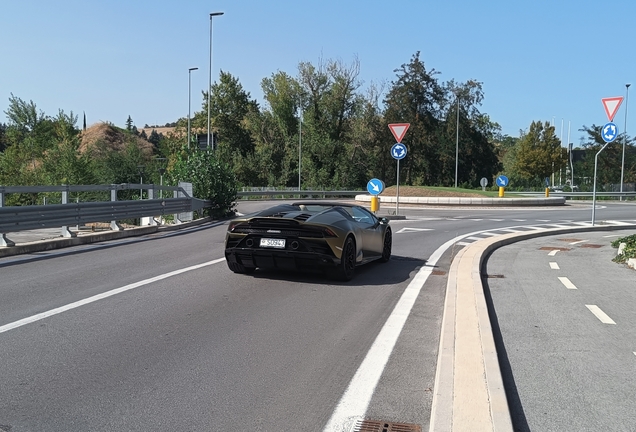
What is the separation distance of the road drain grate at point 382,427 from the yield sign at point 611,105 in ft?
53.9

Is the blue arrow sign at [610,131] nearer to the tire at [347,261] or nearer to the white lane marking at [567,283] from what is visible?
the white lane marking at [567,283]

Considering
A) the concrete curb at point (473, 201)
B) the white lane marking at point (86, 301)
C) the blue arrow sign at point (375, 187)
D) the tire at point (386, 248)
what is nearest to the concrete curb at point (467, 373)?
the tire at point (386, 248)

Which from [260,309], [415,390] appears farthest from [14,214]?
[415,390]

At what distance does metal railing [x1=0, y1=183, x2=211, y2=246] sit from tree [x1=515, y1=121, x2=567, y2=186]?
59.7 m

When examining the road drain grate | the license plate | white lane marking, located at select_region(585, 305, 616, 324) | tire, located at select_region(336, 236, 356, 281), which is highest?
the license plate

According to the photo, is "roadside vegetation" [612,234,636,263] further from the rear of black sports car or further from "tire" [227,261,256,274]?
"tire" [227,261,256,274]

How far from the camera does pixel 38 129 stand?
95.3 meters

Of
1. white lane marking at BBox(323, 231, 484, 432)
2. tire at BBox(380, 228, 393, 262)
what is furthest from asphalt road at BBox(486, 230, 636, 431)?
tire at BBox(380, 228, 393, 262)

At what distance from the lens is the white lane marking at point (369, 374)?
12.8ft

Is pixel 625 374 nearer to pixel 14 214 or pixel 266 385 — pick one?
pixel 266 385

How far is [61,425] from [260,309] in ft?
11.6

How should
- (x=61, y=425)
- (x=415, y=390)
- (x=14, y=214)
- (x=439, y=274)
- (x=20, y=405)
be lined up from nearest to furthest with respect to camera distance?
(x=61, y=425) < (x=20, y=405) < (x=415, y=390) < (x=439, y=274) < (x=14, y=214)

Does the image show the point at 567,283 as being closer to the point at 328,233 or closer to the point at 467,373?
the point at 328,233

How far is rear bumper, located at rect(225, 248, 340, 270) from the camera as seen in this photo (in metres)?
8.59
